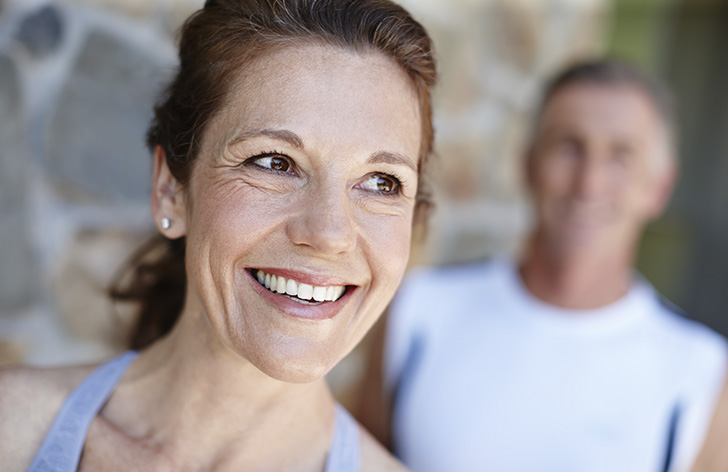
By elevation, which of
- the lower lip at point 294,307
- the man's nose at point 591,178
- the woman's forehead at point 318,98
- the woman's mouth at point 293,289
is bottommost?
the man's nose at point 591,178

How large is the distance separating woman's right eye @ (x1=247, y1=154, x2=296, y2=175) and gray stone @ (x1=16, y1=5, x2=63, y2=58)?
41.4 inches

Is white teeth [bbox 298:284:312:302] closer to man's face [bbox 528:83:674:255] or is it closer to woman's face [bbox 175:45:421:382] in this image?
woman's face [bbox 175:45:421:382]

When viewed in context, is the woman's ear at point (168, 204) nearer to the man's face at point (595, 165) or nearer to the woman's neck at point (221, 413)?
the woman's neck at point (221, 413)

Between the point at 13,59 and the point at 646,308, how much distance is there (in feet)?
7.23

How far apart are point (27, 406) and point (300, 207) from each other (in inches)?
30.4

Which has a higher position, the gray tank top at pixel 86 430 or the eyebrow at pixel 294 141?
the eyebrow at pixel 294 141

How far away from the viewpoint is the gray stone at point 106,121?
201 centimetres

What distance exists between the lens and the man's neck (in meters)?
2.43

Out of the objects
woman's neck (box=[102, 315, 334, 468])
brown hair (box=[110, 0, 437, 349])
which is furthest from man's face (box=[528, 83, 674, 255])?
woman's neck (box=[102, 315, 334, 468])

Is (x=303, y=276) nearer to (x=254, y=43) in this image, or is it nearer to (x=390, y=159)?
(x=390, y=159)

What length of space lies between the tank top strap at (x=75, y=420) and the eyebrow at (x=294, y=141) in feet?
2.15

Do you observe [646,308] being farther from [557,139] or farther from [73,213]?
[73,213]

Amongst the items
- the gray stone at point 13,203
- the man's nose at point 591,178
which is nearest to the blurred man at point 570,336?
the man's nose at point 591,178

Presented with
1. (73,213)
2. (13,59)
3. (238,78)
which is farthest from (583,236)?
(13,59)
